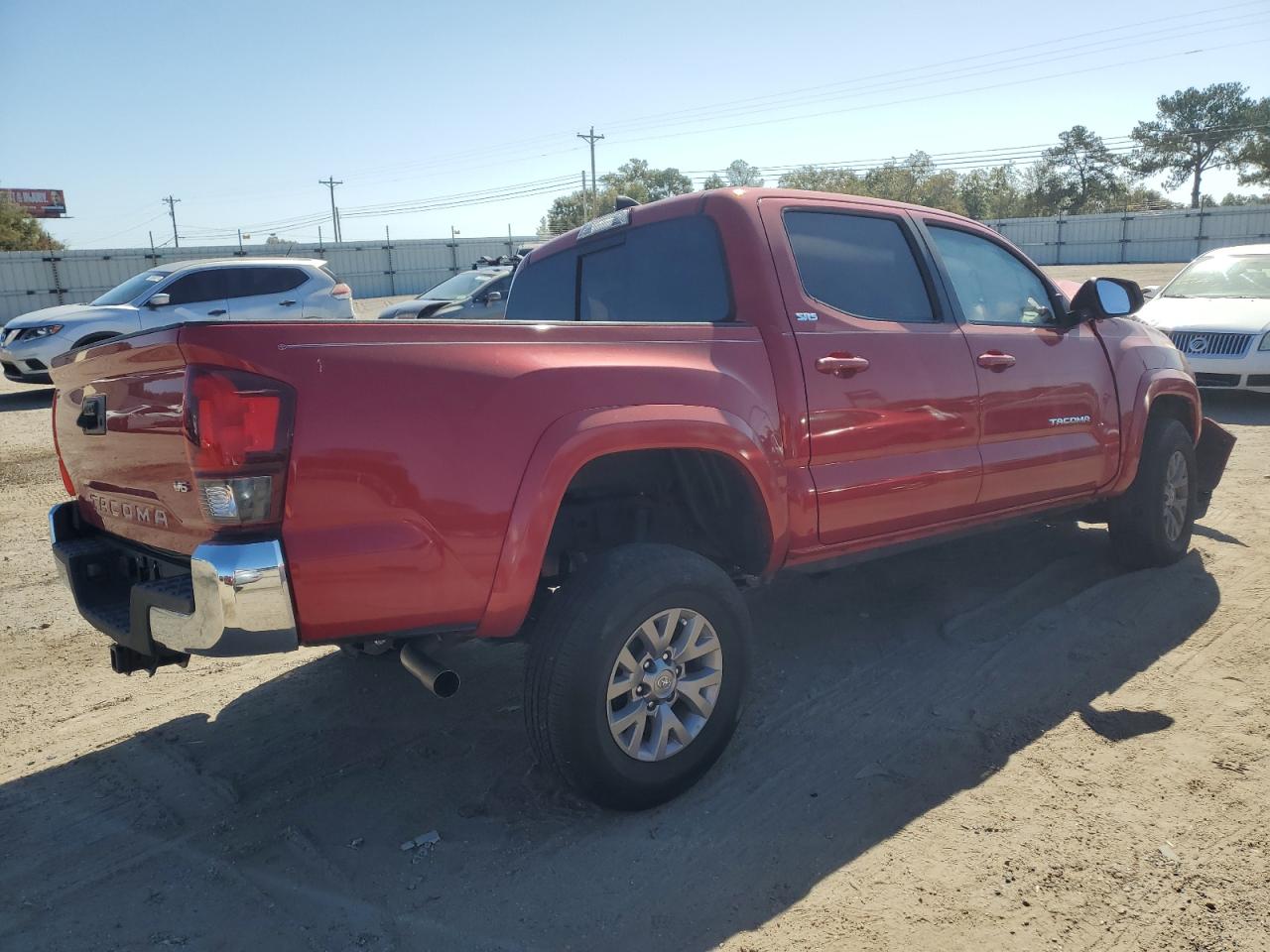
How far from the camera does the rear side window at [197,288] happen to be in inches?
491

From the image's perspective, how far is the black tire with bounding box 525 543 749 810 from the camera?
2.70m

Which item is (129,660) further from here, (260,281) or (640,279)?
(260,281)

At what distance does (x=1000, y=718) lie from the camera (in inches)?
137

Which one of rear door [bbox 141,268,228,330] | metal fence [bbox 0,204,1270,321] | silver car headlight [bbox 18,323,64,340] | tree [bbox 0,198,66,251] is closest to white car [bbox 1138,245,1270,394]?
rear door [bbox 141,268,228,330]

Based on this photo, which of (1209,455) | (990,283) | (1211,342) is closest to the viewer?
(990,283)

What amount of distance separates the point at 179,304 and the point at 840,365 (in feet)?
38.1

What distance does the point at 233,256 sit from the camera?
20.5 metres

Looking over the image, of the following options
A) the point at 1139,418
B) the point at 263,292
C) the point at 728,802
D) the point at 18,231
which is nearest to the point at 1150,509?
the point at 1139,418

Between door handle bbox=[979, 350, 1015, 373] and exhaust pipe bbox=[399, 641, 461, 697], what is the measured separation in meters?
2.69

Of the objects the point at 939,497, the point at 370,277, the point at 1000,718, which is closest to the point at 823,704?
the point at 1000,718

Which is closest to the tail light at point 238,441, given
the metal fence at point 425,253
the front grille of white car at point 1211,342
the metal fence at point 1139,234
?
the front grille of white car at point 1211,342

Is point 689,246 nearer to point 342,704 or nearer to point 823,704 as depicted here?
point 823,704

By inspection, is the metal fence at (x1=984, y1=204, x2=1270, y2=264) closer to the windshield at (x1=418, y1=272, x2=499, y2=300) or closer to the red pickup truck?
the windshield at (x1=418, y1=272, x2=499, y2=300)

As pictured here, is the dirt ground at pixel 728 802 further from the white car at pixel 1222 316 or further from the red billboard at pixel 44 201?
the red billboard at pixel 44 201
